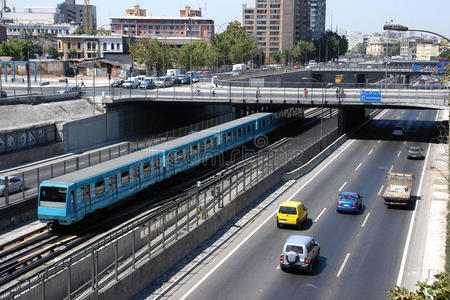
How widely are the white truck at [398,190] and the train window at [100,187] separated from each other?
17598 millimetres

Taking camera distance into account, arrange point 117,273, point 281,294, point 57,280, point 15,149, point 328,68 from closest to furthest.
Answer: point 57,280 → point 117,273 → point 281,294 → point 15,149 → point 328,68

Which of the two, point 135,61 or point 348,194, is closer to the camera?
point 348,194

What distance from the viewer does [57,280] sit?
1723cm

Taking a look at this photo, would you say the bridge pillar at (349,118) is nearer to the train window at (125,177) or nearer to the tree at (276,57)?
the train window at (125,177)

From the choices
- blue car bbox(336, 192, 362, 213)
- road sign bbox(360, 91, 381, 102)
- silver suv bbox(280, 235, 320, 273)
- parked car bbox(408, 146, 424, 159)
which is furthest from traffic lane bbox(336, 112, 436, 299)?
road sign bbox(360, 91, 381, 102)

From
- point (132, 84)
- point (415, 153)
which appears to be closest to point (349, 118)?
point (415, 153)

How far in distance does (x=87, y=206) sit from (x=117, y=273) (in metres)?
9.98

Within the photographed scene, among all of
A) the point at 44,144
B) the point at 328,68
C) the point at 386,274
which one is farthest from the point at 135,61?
the point at 386,274

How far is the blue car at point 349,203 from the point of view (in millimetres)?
32219

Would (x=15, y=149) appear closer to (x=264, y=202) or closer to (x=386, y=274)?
(x=264, y=202)

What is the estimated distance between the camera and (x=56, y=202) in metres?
27.8

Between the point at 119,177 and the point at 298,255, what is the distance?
543 inches

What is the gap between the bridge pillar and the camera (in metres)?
62.3

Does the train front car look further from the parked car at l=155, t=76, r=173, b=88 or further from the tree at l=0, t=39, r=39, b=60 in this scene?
the tree at l=0, t=39, r=39, b=60
